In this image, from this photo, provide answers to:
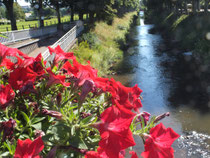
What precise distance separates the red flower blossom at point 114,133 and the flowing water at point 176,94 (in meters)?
5.90

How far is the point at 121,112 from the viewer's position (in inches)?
34.0

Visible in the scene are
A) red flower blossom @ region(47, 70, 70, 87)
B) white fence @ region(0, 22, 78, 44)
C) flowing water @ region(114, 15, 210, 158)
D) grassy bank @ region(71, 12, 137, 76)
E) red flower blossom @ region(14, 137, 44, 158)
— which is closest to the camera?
red flower blossom @ region(14, 137, 44, 158)

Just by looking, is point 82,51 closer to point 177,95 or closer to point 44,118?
point 177,95

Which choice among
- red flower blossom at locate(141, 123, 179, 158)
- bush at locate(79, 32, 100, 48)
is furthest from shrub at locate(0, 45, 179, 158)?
bush at locate(79, 32, 100, 48)

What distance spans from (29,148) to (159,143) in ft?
1.60

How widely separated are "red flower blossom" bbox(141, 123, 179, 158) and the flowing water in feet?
18.9

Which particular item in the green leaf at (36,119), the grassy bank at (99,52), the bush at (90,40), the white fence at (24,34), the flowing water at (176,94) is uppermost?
the green leaf at (36,119)

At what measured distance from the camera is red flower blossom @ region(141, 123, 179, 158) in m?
0.91

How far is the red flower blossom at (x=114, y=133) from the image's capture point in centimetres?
79

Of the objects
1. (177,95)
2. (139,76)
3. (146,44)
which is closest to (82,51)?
(139,76)

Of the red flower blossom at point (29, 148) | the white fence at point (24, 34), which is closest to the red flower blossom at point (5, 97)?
the red flower blossom at point (29, 148)

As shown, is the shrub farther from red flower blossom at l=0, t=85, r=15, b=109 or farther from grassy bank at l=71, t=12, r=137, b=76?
grassy bank at l=71, t=12, r=137, b=76

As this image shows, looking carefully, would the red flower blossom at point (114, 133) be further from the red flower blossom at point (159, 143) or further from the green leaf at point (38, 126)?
the green leaf at point (38, 126)

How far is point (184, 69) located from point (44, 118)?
13328 millimetres
